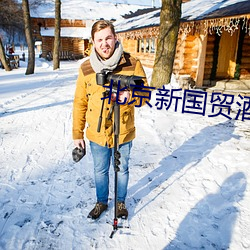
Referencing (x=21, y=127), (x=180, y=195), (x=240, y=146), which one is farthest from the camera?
(x=21, y=127)

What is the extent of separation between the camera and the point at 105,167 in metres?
2.36

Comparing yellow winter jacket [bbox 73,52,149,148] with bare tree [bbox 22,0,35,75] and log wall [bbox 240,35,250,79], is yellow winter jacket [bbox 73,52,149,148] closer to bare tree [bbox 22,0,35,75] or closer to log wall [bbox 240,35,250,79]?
log wall [bbox 240,35,250,79]

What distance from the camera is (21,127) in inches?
201

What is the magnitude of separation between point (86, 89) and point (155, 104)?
479 centimetres

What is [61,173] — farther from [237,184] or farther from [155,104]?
[155,104]

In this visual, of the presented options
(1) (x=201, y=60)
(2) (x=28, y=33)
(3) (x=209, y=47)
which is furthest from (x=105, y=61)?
(2) (x=28, y=33)

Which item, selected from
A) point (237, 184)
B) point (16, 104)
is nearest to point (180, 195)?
point (237, 184)

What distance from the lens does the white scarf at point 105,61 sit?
75.8 inches

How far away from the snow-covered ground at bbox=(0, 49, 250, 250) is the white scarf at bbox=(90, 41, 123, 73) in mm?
1629

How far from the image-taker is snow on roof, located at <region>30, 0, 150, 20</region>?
32.7m

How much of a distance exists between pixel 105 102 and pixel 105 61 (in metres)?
0.35

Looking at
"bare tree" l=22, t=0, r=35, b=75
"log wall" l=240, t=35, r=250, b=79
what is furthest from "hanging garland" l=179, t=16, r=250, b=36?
"bare tree" l=22, t=0, r=35, b=75

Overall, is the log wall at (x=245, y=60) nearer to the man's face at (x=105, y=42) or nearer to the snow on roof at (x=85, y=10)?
the man's face at (x=105, y=42)

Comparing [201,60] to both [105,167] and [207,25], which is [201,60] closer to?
[207,25]
